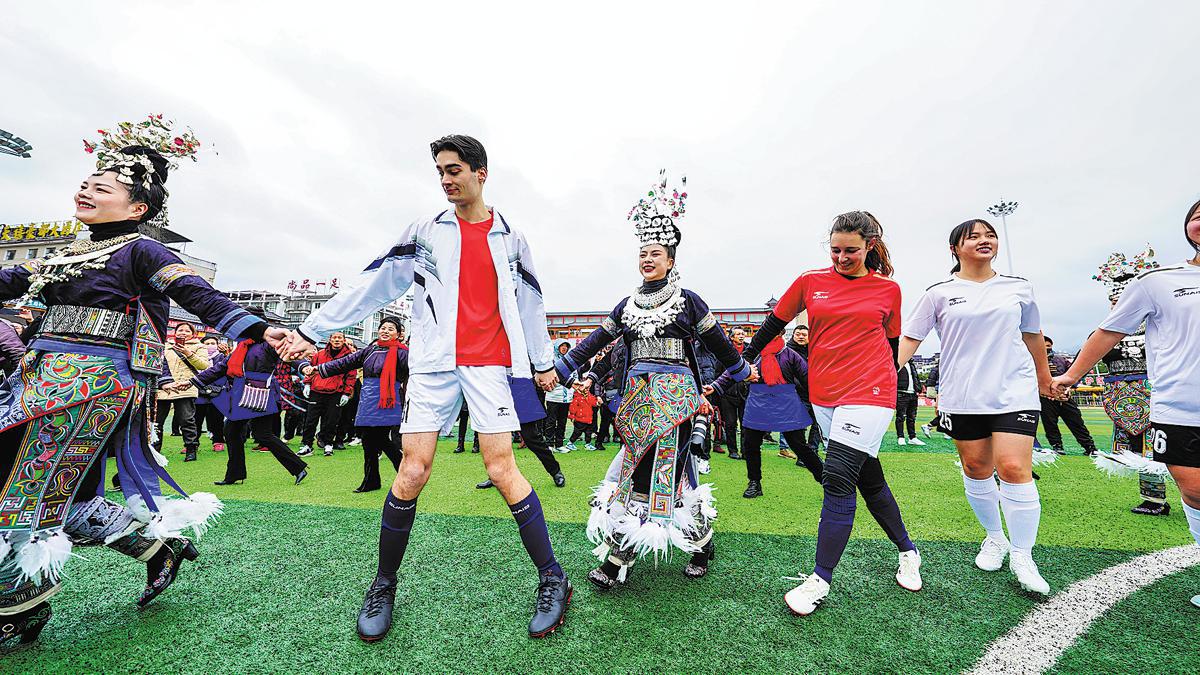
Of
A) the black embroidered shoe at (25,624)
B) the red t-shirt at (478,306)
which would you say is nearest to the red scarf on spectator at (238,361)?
the black embroidered shoe at (25,624)

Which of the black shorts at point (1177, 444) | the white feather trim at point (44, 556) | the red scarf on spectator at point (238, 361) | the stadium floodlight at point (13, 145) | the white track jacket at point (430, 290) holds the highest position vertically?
the stadium floodlight at point (13, 145)

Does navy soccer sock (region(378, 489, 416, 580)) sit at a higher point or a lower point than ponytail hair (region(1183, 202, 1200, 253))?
lower

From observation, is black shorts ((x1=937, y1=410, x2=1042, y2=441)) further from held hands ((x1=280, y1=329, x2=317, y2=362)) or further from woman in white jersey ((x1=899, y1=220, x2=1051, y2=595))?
held hands ((x1=280, y1=329, x2=317, y2=362))

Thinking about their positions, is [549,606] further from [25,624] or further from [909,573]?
[25,624]

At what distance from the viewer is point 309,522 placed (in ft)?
14.4

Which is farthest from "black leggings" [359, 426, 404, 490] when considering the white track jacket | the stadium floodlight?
the stadium floodlight

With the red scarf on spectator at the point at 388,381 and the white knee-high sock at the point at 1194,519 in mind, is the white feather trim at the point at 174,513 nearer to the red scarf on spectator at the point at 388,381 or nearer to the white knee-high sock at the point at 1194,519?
the red scarf on spectator at the point at 388,381

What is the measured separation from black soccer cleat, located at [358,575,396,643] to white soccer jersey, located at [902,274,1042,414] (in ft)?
11.4

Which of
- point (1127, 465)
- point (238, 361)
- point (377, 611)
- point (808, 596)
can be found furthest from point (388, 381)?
point (1127, 465)

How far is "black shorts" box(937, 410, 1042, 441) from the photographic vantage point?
309 cm

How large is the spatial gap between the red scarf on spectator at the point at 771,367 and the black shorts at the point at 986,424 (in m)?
2.83

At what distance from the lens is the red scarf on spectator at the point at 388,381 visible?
580 cm

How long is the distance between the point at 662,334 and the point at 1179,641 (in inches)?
110

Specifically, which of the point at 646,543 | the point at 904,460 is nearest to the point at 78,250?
the point at 646,543
